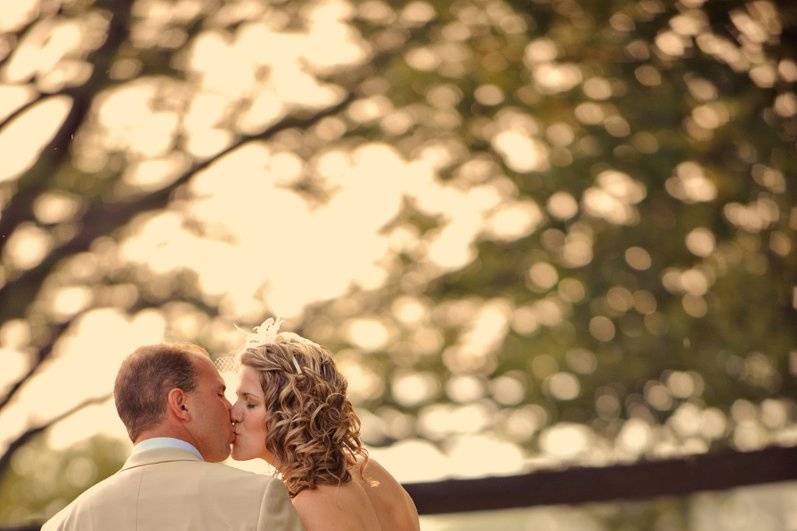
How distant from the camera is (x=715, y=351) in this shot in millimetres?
11211

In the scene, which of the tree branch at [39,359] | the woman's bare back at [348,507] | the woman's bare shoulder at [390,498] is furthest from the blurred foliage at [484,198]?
the woman's bare back at [348,507]

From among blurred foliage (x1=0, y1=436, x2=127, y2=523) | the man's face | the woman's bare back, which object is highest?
the man's face

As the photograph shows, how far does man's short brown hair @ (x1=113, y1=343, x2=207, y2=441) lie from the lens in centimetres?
375

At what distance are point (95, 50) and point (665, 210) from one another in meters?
4.31

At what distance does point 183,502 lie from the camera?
3.57 meters

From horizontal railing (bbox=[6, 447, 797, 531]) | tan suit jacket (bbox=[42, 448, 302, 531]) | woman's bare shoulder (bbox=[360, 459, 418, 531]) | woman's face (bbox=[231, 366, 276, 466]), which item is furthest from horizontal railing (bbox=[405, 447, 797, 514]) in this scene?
tan suit jacket (bbox=[42, 448, 302, 531])

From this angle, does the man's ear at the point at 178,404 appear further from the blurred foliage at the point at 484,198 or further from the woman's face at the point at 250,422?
the blurred foliage at the point at 484,198

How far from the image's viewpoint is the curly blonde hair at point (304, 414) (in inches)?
159

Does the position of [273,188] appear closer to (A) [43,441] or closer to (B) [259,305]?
(B) [259,305]

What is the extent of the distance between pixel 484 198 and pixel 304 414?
22.8 ft

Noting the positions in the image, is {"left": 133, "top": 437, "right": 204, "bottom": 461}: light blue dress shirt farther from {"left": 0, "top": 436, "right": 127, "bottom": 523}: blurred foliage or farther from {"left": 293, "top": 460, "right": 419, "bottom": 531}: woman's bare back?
{"left": 0, "top": 436, "right": 127, "bottom": 523}: blurred foliage

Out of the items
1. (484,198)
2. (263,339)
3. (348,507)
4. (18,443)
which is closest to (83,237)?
(18,443)

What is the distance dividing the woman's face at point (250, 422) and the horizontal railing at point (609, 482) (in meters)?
3.18

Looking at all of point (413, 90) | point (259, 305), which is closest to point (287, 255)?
point (259, 305)
